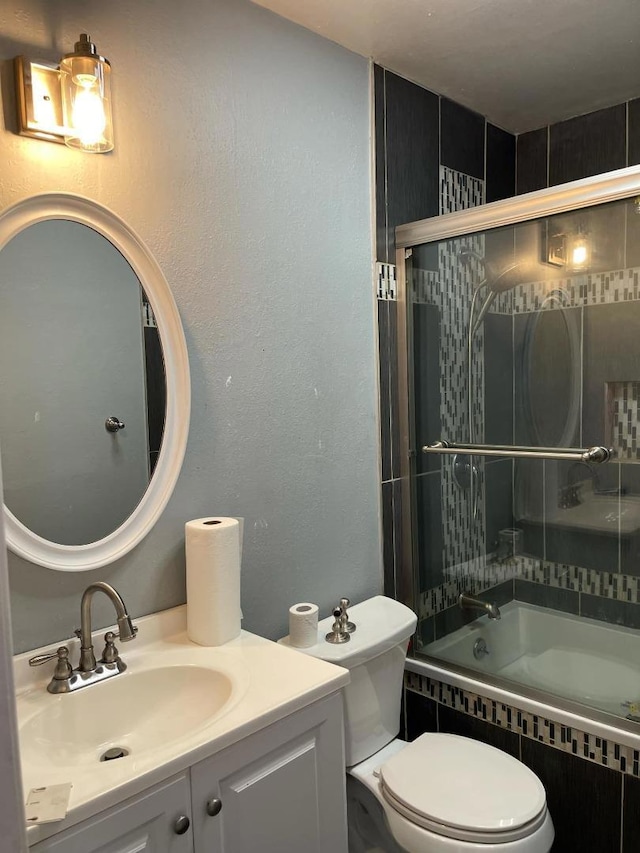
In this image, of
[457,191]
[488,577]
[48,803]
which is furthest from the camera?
[457,191]

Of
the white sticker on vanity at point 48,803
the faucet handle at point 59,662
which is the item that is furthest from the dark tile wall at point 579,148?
the white sticker on vanity at point 48,803

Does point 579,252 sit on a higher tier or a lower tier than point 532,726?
higher

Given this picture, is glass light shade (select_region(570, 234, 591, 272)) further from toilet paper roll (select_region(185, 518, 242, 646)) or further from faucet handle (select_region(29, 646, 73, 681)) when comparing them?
faucet handle (select_region(29, 646, 73, 681))

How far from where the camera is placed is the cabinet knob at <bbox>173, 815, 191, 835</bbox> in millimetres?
1052

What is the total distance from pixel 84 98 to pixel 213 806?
4.45 feet

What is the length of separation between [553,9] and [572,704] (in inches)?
77.7

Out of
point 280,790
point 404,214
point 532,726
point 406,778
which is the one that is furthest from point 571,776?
point 404,214

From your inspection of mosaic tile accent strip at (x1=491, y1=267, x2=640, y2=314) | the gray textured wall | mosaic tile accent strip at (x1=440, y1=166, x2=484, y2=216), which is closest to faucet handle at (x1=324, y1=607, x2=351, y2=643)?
the gray textured wall

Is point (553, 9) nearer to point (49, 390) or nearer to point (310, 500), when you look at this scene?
point (310, 500)

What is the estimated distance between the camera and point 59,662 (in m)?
1.27

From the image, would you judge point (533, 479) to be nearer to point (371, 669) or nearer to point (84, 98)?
point (371, 669)

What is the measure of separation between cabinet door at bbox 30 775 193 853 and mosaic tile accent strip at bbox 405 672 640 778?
3.79ft

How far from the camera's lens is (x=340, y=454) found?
1942 millimetres

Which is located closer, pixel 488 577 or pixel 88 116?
pixel 88 116
